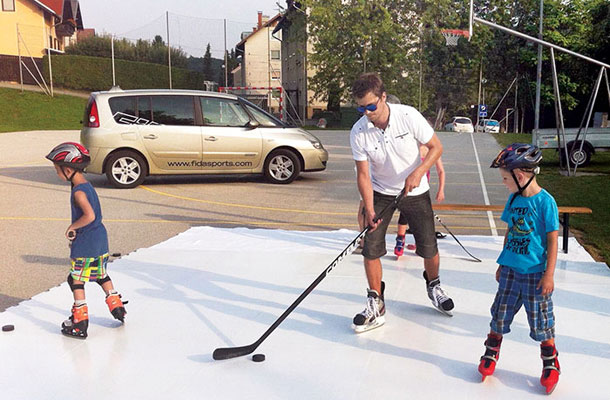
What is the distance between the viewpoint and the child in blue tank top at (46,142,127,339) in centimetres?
434

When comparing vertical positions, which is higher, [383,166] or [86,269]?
[383,166]

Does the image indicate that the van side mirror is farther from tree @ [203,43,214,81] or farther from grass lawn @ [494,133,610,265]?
tree @ [203,43,214,81]

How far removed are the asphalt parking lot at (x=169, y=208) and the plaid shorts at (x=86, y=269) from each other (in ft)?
4.17

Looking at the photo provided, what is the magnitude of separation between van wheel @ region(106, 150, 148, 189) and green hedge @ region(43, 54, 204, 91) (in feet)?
100

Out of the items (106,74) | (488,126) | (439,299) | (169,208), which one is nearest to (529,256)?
(439,299)

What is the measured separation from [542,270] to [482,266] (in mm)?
2959

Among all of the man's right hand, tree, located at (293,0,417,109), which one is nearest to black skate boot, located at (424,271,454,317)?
the man's right hand

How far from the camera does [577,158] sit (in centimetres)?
1570

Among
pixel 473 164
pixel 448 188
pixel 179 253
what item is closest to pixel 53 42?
pixel 473 164

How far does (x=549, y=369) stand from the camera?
3.61 metres

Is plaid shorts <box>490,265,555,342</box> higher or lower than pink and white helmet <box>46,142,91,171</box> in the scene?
lower

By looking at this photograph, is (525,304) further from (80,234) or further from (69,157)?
(69,157)

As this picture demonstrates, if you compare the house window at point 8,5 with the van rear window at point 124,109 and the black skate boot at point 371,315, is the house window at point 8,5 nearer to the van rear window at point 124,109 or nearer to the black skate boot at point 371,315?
the van rear window at point 124,109

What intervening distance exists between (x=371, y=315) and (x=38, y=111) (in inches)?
1405
